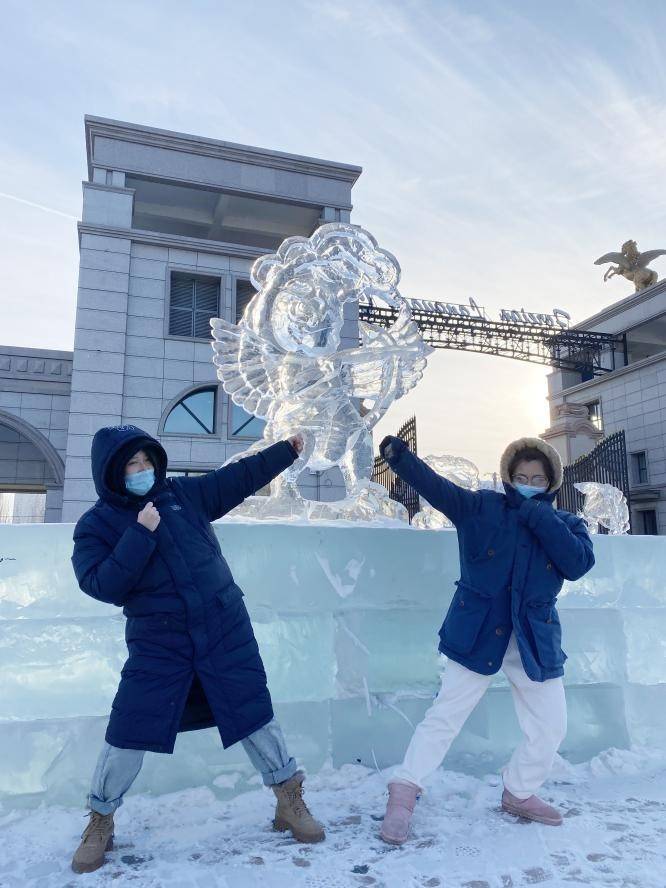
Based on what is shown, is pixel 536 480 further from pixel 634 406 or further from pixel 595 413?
pixel 595 413

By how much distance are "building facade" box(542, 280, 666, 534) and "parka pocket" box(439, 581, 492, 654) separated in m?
14.9

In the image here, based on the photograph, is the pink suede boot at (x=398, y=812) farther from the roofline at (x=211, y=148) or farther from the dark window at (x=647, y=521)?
the dark window at (x=647, y=521)

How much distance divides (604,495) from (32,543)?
420 cm

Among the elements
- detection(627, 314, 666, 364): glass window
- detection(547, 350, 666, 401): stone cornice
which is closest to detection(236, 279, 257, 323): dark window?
detection(547, 350, 666, 401): stone cornice

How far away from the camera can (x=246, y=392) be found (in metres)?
4.26

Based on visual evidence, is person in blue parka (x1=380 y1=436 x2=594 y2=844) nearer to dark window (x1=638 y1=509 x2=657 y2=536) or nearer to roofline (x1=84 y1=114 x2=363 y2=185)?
roofline (x1=84 y1=114 x2=363 y2=185)

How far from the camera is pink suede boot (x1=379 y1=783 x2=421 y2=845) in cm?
242

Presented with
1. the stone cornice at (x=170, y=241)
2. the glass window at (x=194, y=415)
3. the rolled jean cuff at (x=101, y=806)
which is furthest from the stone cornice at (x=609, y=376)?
the rolled jean cuff at (x=101, y=806)

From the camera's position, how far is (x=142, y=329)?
38.9 feet

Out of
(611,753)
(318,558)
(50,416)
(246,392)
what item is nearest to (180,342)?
(50,416)

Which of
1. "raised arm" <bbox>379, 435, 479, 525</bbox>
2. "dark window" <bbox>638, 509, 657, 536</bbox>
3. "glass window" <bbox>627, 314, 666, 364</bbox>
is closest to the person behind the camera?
"raised arm" <bbox>379, 435, 479, 525</bbox>

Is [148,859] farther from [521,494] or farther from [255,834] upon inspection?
[521,494]

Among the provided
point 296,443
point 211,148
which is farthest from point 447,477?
point 211,148

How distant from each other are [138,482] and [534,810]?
198 cm
